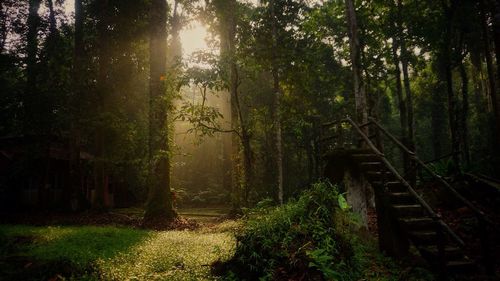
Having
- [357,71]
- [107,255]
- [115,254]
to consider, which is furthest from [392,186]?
[107,255]

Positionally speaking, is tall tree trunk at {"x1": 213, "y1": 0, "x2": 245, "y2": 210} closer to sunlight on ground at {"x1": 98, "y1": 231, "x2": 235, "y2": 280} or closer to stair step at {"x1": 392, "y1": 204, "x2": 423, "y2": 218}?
sunlight on ground at {"x1": 98, "y1": 231, "x2": 235, "y2": 280}

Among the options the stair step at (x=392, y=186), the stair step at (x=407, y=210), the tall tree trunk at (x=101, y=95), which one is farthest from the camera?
the tall tree trunk at (x=101, y=95)

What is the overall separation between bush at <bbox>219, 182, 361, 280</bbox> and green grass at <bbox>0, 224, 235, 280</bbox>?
3.70 feet

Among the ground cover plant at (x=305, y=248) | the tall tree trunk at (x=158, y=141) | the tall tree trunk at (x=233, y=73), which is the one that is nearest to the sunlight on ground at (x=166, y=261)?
the ground cover plant at (x=305, y=248)

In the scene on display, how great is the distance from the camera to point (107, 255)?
951 cm

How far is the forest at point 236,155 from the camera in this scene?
24.8 feet

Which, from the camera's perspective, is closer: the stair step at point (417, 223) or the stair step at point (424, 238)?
the stair step at point (424, 238)

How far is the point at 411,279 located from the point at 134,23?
68.3 ft

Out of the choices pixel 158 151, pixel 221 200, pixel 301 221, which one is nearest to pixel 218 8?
pixel 158 151

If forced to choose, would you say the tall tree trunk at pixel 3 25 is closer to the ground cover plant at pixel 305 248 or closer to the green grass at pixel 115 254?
the green grass at pixel 115 254

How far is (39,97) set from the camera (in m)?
20.6

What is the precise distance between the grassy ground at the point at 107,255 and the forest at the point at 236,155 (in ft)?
0.20

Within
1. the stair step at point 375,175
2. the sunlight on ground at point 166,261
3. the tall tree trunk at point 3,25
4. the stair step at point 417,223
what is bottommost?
the sunlight on ground at point 166,261

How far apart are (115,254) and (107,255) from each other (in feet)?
0.83
